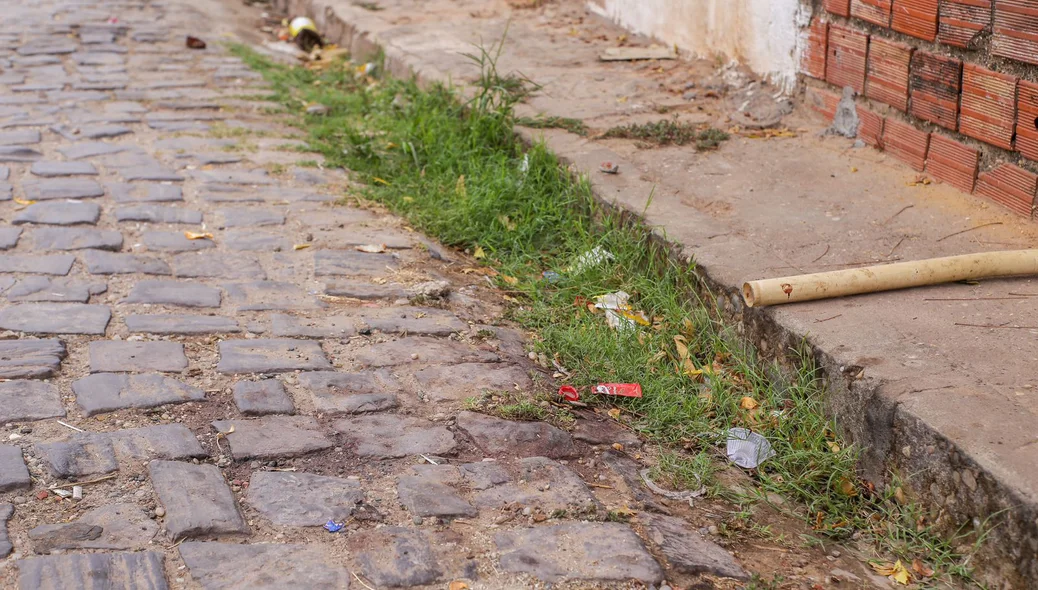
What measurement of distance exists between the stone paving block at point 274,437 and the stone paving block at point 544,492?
1.51 feet

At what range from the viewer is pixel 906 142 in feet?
12.5

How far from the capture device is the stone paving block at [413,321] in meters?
3.11

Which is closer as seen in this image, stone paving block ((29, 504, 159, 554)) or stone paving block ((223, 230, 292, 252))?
stone paving block ((29, 504, 159, 554))

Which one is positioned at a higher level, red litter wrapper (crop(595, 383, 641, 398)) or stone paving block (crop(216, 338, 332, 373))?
stone paving block (crop(216, 338, 332, 373))

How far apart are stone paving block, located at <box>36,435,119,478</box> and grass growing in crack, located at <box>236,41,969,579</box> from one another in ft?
3.07

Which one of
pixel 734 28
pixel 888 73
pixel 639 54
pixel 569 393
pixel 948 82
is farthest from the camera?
pixel 639 54

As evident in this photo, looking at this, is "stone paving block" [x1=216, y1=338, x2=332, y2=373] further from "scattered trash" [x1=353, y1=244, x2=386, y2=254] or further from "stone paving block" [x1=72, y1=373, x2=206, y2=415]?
"scattered trash" [x1=353, y1=244, x2=386, y2=254]

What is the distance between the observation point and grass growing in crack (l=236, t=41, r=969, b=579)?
239 centimetres

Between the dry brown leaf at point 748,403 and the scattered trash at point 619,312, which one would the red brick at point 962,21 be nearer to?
the scattered trash at point 619,312

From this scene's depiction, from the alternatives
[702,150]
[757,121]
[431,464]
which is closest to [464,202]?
[702,150]

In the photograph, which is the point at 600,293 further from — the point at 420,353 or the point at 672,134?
the point at 672,134

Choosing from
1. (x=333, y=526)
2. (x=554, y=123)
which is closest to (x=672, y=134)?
(x=554, y=123)

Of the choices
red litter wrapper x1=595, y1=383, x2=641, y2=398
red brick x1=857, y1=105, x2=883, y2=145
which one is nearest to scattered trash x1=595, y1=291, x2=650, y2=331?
red litter wrapper x1=595, y1=383, x2=641, y2=398

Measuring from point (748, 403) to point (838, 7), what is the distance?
2.20 m
